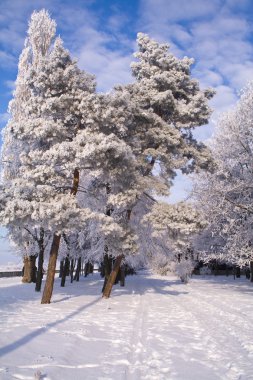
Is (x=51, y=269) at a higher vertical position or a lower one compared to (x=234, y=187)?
lower

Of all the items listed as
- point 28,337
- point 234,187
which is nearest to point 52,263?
point 28,337

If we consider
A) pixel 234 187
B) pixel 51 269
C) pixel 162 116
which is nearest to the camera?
pixel 51 269

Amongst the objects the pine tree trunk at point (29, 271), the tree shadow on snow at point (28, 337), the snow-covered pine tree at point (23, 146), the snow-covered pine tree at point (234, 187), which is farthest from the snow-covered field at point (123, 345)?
the pine tree trunk at point (29, 271)

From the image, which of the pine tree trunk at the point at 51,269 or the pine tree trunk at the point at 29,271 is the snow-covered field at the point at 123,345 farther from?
the pine tree trunk at the point at 29,271

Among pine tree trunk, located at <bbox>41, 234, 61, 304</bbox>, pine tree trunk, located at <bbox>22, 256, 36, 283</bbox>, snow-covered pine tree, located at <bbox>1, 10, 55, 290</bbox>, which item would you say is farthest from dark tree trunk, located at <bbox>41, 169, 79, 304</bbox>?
pine tree trunk, located at <bbox>22, 256, 36, 283</bbox>

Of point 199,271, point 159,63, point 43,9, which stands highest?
point 43,9

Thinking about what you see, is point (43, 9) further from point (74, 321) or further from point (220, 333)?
point (220, 333)

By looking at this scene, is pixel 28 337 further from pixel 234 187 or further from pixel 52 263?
pixel 234 187

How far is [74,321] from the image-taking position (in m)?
11.9

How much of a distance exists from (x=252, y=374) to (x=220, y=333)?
3.94 m

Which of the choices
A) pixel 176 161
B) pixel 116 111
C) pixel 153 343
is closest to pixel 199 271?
pixel 176 161

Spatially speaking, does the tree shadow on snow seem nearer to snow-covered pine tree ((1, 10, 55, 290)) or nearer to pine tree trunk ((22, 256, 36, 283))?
snow-covered pine tree ((1, 10, 55, 290))

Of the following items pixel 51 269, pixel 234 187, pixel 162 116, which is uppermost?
pixel 162 116

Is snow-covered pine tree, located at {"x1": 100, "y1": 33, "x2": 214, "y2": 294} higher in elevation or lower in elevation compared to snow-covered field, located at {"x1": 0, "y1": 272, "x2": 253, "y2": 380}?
higher
